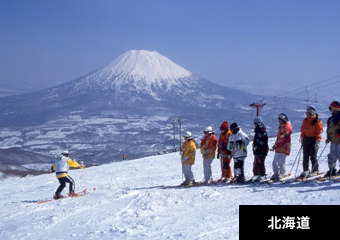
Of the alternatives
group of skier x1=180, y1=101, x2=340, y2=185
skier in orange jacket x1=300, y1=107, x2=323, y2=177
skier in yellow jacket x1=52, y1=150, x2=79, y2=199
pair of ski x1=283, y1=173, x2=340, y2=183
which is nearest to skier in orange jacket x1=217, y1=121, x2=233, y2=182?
group of skier x1=180, y1=101, x2=340, y2=185

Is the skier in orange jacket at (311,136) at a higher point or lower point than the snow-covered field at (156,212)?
higher

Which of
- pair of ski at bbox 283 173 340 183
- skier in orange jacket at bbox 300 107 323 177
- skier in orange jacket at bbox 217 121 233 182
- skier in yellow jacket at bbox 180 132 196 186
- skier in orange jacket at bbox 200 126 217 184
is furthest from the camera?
skier in yellow jacket at bbox 180 132 196 186

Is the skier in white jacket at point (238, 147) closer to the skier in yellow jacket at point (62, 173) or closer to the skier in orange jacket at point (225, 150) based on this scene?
the skier in orange jacket at point (225, 150)

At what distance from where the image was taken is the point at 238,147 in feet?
29.2

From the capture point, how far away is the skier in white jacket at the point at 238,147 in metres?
8.85

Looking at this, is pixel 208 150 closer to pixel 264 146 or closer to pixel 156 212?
pixel 264 146

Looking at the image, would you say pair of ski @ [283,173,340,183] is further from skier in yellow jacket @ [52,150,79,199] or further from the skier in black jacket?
skier in yellow jacket @ [52,150,79,199]

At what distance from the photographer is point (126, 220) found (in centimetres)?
695

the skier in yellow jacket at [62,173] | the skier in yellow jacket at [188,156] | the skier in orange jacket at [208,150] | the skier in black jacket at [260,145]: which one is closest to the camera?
the skier in black jacket at [260,145]

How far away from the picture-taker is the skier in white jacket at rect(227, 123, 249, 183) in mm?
8852

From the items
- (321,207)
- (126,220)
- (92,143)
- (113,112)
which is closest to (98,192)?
(126,220)

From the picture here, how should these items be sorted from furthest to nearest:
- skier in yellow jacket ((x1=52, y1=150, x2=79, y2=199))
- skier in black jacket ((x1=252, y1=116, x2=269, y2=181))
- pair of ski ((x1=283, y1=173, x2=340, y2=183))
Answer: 1. skier in yellow jacket ((x1=52, y1=150, x2=79, y2=199))
2. skier in black jacket ((x1=252, y1=116, x2=269, y2=181))
3. pair of ski ((x1=283, y1=173, x2=340, y2=183))

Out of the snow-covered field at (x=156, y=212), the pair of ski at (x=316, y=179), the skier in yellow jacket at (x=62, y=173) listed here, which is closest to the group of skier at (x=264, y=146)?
the pair of ski at (x=316, y=179)

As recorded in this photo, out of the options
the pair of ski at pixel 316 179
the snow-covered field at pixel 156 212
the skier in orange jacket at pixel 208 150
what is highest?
the skier in orange jacket at pixel 208 150
